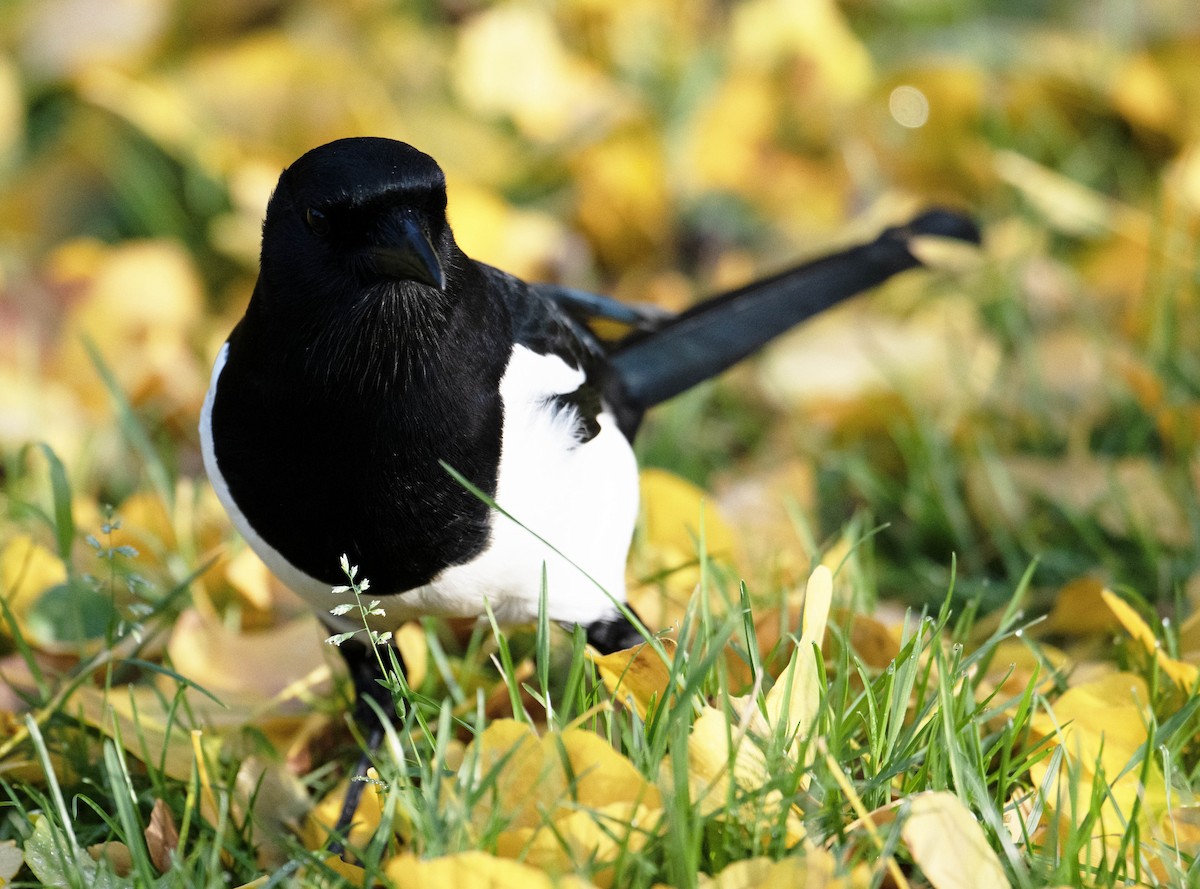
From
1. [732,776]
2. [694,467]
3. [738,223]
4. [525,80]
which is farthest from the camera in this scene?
[525,80]

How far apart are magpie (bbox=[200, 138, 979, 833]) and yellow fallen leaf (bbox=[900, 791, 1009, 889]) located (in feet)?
1.13

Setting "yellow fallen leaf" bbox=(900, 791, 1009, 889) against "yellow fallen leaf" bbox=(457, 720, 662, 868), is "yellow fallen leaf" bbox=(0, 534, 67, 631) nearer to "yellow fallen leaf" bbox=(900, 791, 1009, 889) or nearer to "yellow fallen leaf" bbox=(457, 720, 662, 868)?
"yellow fallen leaf" bbox=(457, 720, 662, 868)

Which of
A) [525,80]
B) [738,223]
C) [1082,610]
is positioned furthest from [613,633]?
[525,80]

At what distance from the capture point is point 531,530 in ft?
5.08

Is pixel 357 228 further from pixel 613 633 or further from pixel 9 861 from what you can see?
pixel 9 861

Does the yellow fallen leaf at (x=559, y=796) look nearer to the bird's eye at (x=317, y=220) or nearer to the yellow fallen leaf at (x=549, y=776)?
the yellow fallen leaf at (x=549, y=776)

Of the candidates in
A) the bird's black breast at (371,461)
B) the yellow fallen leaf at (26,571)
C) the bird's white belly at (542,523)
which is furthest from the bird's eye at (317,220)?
the yellow fallen leaf at (26,571)

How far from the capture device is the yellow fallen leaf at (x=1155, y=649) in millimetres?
1557

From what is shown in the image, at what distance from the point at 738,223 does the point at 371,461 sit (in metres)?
1.92

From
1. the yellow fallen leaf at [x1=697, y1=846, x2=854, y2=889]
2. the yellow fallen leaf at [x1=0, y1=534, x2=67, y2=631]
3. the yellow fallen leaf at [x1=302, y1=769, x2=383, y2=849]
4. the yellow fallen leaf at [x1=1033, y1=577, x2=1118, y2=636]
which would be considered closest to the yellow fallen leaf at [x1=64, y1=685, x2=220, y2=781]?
the yellow fallen leaf at [x1=302, y1=769, x2=383, y2=849]

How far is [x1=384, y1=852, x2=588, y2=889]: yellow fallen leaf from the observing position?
1.12m

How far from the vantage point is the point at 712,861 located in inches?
49.8

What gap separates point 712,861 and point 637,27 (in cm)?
292

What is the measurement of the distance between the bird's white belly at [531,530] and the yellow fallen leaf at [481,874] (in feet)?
1.40
